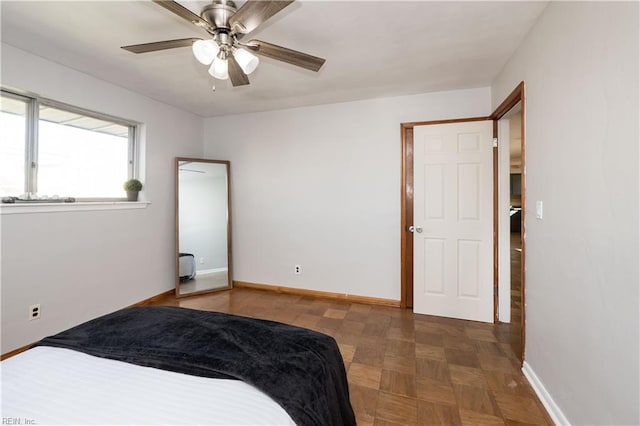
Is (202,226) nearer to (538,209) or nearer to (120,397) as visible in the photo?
(120,397)

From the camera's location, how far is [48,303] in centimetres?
236

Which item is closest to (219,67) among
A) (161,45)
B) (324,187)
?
(161,45)

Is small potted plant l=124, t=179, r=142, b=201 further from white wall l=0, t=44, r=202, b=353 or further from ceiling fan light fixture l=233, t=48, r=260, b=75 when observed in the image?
ceiling fan light fixture l=233, t=48, r=260, b=75

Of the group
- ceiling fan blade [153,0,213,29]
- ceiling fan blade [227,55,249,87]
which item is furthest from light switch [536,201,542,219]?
ceiling fan blade [153,0,213,29]

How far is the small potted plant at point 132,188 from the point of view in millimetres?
3066

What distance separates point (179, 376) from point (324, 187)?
2712 millimetres

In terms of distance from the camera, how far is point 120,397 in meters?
0.92

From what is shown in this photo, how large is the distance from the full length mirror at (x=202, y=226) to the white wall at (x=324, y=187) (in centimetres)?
16

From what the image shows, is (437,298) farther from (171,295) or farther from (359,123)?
(171,295)

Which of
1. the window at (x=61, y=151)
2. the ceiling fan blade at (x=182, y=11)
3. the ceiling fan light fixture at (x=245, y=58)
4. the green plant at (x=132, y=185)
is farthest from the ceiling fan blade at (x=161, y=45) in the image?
the green plant at (x=132, y=185)

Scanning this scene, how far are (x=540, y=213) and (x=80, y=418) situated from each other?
244 centimetres

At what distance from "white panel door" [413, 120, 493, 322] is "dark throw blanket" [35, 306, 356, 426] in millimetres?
1989

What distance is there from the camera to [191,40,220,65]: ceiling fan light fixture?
145 cm

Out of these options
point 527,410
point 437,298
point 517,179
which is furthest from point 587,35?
point 517,179
